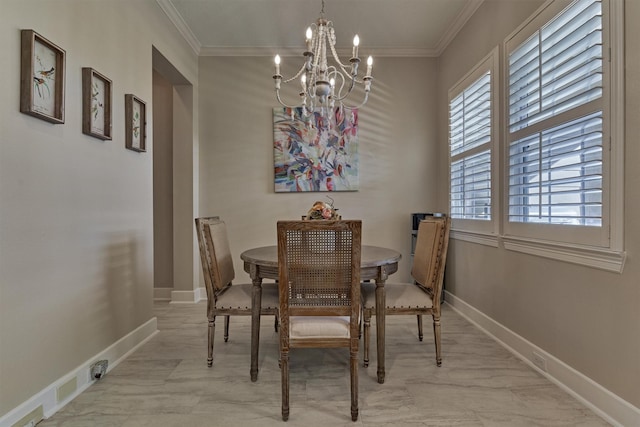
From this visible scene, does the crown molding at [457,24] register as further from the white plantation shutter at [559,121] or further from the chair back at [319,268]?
the chair back at [319,268]

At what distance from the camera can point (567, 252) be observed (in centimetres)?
190

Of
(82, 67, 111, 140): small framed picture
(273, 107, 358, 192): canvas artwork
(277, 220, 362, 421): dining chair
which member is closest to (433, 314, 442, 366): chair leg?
(277, 220, 362, 421): dining chair

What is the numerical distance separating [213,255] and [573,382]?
2271 mm

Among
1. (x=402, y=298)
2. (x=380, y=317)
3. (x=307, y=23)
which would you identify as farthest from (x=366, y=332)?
(x=307, y=23)

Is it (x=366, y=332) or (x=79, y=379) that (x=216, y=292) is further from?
(x=366, y=332)

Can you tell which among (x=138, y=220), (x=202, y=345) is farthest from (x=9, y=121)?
(x=202, y=345)

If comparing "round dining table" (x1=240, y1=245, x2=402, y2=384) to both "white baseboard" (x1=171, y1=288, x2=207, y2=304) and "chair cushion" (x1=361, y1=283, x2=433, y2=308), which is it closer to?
"chair cushion" (x1=361, y1=283, x2=433, y2=308)

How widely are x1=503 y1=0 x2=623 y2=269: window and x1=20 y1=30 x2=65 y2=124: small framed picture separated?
274cm

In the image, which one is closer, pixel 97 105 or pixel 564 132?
pixel 564 132

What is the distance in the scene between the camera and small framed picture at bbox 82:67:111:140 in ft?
6.49

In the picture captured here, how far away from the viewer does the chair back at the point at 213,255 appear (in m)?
2.19

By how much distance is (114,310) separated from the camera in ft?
7.49

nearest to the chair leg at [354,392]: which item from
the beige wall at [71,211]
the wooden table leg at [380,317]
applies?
the wooden table leg at [380,317]

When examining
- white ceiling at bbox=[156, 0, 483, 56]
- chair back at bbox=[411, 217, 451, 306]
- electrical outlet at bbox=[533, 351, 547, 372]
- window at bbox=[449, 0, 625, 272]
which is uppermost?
white ceiling at bbox=[156, 0, 483, 56]
